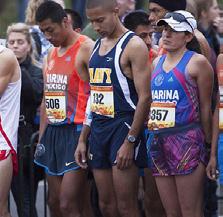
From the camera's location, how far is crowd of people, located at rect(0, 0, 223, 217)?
8.53m

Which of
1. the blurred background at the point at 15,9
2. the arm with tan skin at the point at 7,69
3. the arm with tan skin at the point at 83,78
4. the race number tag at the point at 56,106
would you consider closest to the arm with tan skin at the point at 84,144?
the arm with tan skin at the point at 83,78

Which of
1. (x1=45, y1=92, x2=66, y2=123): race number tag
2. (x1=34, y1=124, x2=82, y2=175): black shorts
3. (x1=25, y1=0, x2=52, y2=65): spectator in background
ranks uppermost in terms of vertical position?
(x1=25, y1=0, x2=52, y2=65): spectator in background

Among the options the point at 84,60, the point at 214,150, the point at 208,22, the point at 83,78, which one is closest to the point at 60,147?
the point at 83,78

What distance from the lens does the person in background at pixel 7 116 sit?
30.5 feet

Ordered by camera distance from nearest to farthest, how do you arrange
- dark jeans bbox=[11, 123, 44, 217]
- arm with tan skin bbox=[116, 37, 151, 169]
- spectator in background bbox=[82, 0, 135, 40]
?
arm with tan skin bbox=[116, 37, 151, 169]
dark jeans bbox=[11, 123, 44, 217]
spectator in background bbox=[82, 0, 135, 40]

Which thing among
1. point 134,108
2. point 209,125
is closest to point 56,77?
point 134,108

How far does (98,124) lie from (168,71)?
0.83 meters

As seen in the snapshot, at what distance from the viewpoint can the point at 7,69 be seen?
30.6 ft

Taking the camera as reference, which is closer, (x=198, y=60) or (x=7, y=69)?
(x=198, y=60)

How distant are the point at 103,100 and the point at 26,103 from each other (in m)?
1.80

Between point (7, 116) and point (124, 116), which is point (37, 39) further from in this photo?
point (124, 116)

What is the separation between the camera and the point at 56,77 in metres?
9.45

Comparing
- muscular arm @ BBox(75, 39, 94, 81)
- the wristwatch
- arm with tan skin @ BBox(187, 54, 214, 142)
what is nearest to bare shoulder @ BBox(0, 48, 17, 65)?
muscular arm @ BBox(75, 39, 94, 81)

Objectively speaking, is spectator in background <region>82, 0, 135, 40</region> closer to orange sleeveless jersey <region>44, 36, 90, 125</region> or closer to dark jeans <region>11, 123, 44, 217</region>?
dark jeans <region>11, 123, 44, 217</region>
